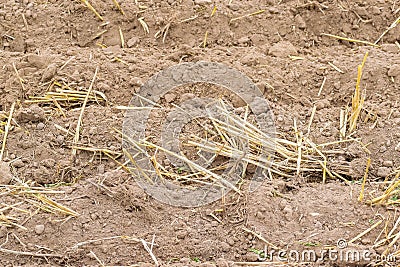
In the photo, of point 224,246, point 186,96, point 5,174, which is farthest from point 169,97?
point 224,246

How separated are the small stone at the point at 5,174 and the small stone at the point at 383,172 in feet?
5.85

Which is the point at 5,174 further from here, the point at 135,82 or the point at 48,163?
the point at 135,82

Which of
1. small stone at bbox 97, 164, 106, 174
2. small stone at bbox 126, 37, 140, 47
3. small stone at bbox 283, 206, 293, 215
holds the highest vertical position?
small stone at bbox 126, 37, 140, 47

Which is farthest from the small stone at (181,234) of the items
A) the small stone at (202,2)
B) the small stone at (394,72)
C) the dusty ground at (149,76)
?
the small stone at (202,2)

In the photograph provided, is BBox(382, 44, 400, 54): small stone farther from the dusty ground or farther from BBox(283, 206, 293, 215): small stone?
BBox(283, 206, 293, 215): small stone

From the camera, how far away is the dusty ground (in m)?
3.10

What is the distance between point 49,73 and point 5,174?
2.42ft

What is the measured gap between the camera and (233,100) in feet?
12.7

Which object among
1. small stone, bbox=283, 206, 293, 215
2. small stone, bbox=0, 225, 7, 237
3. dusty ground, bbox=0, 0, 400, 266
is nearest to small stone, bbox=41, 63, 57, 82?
dusty ground, bbox=0, 0, 400, 266

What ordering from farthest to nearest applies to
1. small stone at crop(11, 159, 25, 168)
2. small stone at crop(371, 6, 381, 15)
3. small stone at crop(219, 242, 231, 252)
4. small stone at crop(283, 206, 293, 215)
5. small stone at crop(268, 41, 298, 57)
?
small stone at crop(371, 6, 381, 15) → small stone at crop(268, 41, 298, 57) → small stone at crop(11, 159, 25, 168) → small stone at crop(283, 206, 293, 215) → small stone at crop(219, 242, 231, 252)

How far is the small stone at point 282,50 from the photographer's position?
416 centimetres

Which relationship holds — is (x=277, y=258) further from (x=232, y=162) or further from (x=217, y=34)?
(x=217, y=34)

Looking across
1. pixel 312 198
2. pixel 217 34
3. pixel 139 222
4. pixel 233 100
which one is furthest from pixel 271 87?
pixel 139 222

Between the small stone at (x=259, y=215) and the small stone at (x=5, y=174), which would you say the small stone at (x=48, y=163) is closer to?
the small stone at (x=5, y=174)
